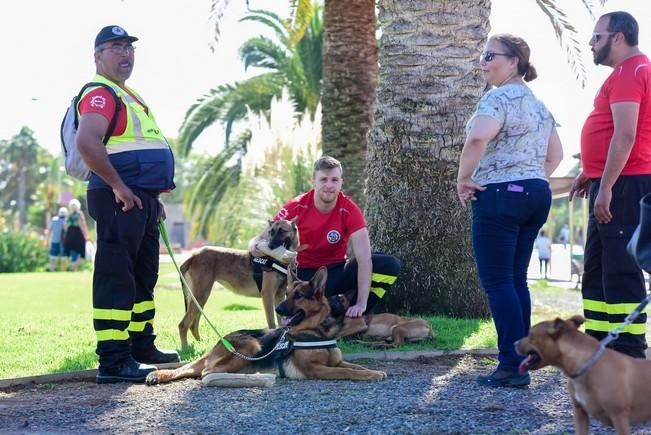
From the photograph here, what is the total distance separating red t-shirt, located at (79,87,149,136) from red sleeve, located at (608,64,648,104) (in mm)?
3342

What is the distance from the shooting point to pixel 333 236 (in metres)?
7.58

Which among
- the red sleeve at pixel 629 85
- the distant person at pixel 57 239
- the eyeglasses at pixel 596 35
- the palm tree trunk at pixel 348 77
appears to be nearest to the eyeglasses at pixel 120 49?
the eyeglasses at pixel 596 35

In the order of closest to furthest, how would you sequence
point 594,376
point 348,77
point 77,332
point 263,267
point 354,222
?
point 594,376
point 354,222
point 263,267
point 77,332
point 348,77

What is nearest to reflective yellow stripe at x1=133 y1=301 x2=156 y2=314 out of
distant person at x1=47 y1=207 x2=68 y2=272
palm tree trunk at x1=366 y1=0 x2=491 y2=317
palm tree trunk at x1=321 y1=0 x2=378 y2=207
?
palm tree trunk at x1=366 y1=0 x2=491 y2=317

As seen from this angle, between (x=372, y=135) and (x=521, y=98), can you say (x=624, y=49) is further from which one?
(x=372, y=135)

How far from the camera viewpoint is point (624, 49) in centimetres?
564

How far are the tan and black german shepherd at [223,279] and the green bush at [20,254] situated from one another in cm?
2062

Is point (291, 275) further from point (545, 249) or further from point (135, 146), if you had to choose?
point (545, 249)

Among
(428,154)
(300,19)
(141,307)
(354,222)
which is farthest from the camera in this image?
(300,19)

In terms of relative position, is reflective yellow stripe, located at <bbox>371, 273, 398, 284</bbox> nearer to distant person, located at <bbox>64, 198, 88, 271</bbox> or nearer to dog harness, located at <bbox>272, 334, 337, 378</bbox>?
dog harness, located at <bbox>272, 334, 337, 378</bbox>

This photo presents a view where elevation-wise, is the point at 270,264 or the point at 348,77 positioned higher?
the point at 348,77

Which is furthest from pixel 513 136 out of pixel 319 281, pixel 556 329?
pixel 319 281

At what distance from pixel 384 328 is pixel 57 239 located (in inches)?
743

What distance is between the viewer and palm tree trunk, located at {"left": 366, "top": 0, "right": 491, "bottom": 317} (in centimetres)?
856
